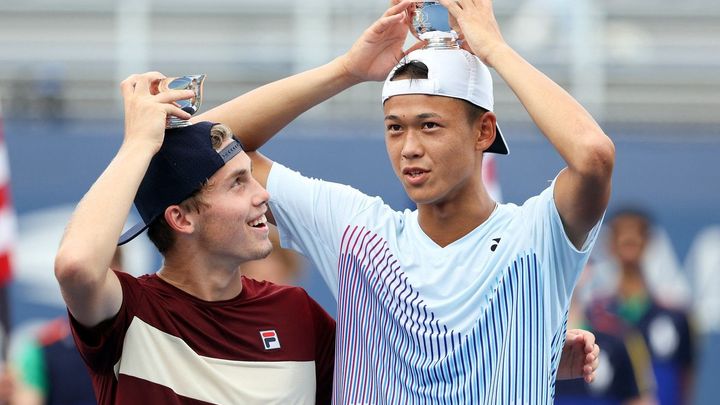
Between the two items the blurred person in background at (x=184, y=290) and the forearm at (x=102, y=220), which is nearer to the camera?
the forearm at (x=102, y=220)

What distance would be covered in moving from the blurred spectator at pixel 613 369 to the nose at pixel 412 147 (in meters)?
4.07

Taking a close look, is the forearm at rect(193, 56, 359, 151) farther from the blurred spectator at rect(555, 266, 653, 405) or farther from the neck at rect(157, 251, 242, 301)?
the blurred spectator at rect(555, 266, 653, 405)

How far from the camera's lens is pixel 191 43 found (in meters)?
11.6

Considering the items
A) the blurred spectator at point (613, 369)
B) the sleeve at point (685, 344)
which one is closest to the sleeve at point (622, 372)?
the blurred spectator at point (613, 369)

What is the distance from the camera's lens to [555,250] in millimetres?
3859

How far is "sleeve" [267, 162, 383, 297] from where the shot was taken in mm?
4168

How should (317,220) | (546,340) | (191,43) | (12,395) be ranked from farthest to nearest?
1. (191,43)
2. (12,395)
3. (317,220)
4. (546,340)

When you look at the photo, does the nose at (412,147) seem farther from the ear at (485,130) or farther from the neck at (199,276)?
the neck at (199,276)

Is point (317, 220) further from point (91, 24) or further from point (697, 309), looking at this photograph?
point (91, 24)

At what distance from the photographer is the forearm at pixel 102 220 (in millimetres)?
3475

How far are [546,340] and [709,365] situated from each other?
6.12 meters

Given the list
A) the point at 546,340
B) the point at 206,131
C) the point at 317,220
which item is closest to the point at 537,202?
the point at 546,340

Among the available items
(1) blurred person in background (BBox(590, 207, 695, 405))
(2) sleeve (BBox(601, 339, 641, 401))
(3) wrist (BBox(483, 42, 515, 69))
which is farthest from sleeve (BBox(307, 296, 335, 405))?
(1) blurred person in background (BBox(590, 207, 695, 405))

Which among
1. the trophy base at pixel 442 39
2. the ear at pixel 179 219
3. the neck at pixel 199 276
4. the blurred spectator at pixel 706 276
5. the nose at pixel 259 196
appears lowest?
the blurred spectator at pixel 706 276
